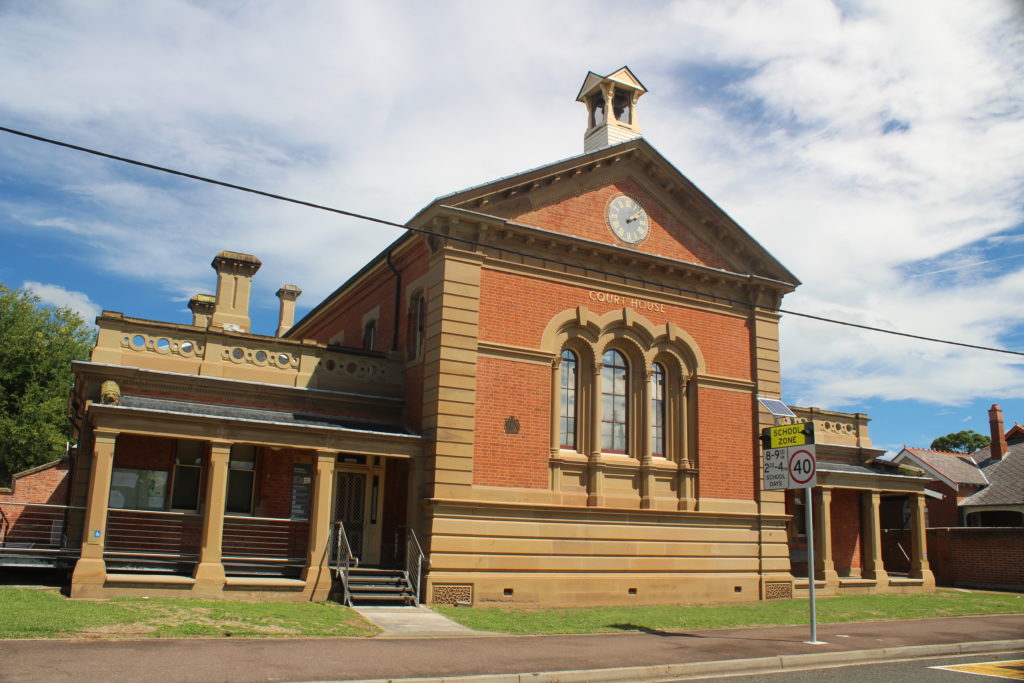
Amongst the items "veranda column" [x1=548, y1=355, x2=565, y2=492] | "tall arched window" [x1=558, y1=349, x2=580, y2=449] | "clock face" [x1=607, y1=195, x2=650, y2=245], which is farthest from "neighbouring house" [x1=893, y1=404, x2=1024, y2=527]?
"veranda column" [x1=548, y1=355, x2=565, y2=492]

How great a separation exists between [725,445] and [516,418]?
6.17 meters

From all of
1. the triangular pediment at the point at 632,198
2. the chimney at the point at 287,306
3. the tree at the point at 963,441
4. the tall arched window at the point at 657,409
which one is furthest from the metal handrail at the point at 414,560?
the tree at the point at 963,441

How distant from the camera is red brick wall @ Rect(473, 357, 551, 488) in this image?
19.0m

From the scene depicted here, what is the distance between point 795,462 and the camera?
49.9 feet

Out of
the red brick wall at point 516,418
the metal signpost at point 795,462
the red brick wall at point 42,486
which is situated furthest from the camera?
the red brick wall at point 42,486

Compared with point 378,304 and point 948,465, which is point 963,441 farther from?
point 378,304

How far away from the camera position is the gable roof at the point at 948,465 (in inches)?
1515

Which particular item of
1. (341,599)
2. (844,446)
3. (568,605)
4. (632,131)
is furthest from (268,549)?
(844,446)

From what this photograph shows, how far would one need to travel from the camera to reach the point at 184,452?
19.0 m

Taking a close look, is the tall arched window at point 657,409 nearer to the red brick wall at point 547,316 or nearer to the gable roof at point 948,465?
the red brick wall at point 547,316

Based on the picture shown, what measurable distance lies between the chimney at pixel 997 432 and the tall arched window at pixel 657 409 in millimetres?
25861

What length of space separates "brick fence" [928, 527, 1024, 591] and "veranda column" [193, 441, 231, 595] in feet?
77.1

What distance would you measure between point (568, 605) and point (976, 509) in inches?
1056

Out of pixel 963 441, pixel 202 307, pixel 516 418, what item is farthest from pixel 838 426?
pixel 963 441
